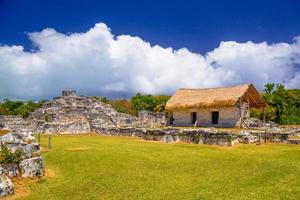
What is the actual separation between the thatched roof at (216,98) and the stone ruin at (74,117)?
5611 mm

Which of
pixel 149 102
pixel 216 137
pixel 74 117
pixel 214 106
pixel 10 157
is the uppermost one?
pixel 149 102

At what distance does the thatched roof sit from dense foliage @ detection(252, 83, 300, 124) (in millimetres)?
10096

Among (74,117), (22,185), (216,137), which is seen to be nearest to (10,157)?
(22,185)

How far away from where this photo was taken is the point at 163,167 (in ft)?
47.4

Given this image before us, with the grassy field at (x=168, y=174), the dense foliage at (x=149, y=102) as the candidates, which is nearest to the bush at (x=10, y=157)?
the grassy field at (x=168, y=174)

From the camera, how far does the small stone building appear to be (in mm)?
30766

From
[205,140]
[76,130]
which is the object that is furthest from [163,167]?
[76,130]

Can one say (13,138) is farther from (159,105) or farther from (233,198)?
(159,105)

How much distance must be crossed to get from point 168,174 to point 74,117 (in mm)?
24687

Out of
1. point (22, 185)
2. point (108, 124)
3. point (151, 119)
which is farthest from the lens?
point (151, 119)

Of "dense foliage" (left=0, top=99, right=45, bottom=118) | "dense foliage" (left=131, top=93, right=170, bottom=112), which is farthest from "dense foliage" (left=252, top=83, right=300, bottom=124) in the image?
"dense foliage" (left=0, top=99, right=45, bottom=118)

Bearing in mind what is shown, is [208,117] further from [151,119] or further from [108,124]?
[108,124]

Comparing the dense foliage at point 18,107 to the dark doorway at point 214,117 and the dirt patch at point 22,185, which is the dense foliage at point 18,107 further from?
the dirt patch at point 22,185

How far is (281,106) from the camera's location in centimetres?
4328
